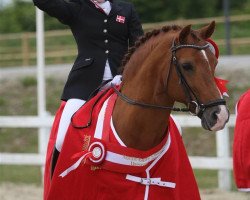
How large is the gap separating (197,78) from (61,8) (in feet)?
→ 4.76

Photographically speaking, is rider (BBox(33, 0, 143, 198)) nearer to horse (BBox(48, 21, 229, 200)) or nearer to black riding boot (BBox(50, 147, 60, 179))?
black riding boot (BBox(50, 147, 60, 179))

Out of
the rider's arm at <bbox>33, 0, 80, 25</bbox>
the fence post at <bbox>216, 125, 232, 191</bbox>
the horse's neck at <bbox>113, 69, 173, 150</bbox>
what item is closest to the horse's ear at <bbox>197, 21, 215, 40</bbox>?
the horse's neck at <bbox>113, 69, 173, 150</bbox>

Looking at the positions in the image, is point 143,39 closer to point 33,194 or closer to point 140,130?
point 140,130

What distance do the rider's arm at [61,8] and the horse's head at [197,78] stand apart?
1.08m

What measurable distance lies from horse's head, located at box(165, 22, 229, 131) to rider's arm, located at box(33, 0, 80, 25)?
1.08m

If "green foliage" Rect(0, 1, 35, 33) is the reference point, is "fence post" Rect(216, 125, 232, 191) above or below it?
below

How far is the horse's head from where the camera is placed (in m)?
5.61

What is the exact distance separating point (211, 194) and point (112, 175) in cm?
484

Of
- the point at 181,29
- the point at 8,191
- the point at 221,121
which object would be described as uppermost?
the point at 181,29

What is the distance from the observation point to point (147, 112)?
19.8 feet

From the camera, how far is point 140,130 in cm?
609

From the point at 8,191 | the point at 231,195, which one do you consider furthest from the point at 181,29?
the point at 8,191

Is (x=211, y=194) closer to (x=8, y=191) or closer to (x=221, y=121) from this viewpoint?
(x=8, y=191)

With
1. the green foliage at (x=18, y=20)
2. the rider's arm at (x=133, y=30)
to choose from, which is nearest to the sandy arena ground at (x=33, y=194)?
the rider's arm at (x=133, y=30)
